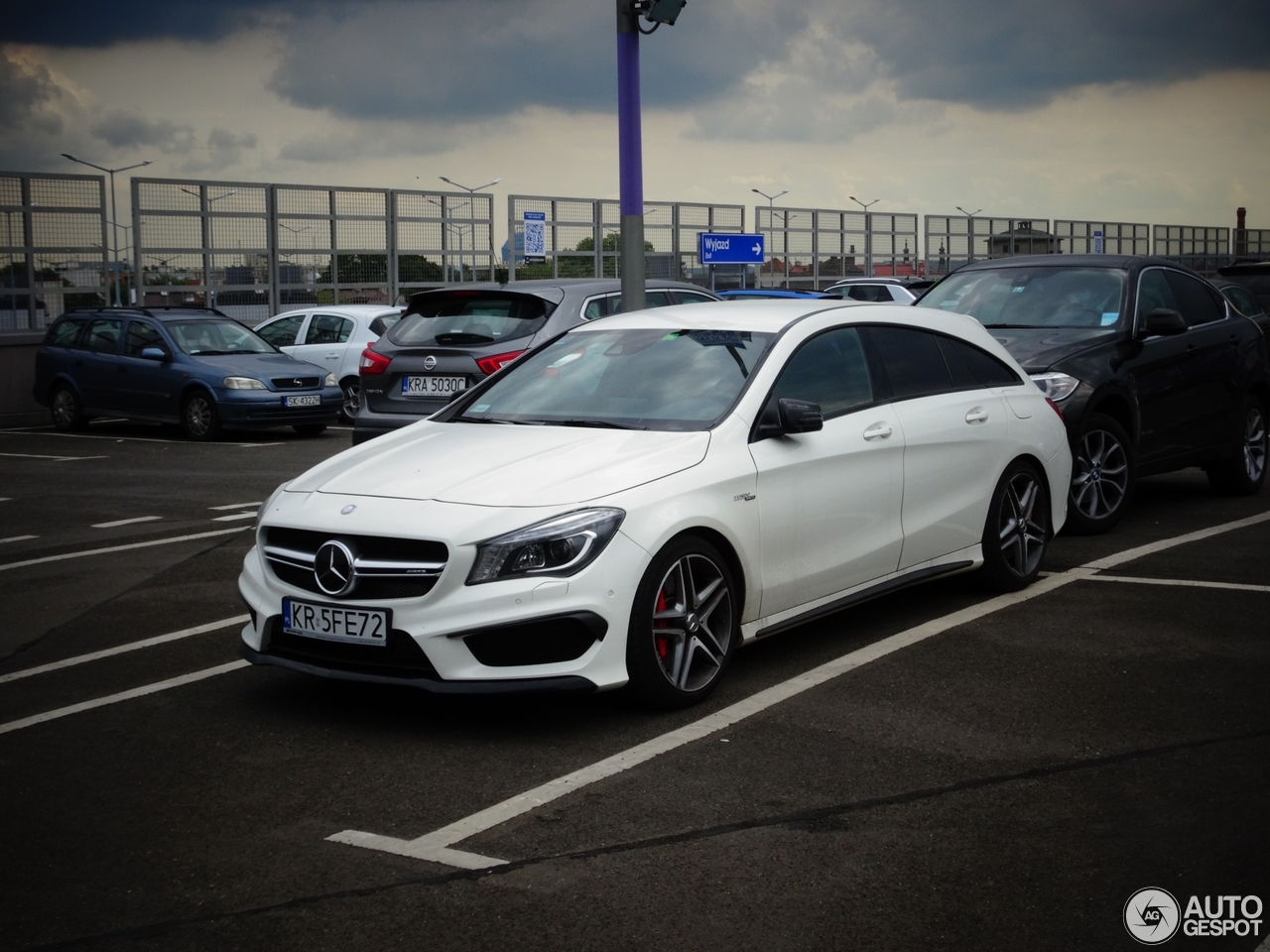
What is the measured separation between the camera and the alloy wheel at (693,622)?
5570 millimetres

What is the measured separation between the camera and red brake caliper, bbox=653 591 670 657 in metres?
5.52

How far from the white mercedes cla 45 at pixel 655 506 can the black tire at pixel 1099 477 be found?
6.12 ft

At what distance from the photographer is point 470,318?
38.7 feet

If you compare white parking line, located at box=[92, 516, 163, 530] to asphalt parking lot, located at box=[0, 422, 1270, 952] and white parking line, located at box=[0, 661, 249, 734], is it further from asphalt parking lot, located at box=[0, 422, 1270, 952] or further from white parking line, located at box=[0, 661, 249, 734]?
white parking line, located at box=[0, 661, 249, 734]

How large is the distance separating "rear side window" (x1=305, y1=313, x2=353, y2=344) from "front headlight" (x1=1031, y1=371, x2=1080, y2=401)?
1370cm

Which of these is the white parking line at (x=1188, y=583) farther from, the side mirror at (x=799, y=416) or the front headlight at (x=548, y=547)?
the front headlight at (x=548, y=547)

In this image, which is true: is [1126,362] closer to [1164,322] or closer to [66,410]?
[1164,322]

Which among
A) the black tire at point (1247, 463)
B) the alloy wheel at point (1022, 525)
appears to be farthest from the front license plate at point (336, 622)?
the black tire at point (1247, 463)

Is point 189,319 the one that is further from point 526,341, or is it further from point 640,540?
point 640,540

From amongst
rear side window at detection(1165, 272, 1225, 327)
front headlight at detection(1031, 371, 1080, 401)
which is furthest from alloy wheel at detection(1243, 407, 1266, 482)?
front headlight at detection(1031, 371, 1080, 401)

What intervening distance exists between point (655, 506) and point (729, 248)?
34.2m

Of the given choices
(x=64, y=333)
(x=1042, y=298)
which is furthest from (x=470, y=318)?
(x=64, y=333)

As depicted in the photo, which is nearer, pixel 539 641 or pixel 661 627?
pixel 539 641

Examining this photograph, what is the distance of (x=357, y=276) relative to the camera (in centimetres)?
2841
